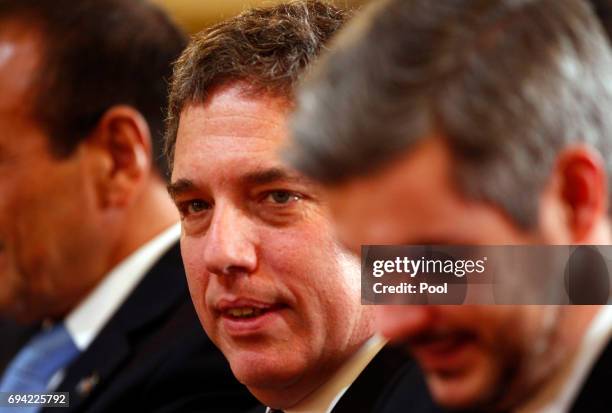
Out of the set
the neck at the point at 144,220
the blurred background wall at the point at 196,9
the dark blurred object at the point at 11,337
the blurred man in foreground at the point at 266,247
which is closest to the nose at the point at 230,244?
the blurred man in foreground at the point at 266,247

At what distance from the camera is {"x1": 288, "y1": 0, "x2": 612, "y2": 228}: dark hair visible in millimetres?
788

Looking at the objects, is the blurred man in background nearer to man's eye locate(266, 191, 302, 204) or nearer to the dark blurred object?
the dark blurred object

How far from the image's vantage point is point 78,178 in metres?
1.97

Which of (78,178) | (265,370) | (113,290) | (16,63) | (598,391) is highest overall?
(598,391)

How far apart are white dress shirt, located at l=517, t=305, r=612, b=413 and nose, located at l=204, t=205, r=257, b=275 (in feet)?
1.52

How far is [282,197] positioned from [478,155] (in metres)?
0.54

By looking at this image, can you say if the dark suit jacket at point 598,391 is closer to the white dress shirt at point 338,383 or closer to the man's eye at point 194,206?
the white dress shirt at point 338,383

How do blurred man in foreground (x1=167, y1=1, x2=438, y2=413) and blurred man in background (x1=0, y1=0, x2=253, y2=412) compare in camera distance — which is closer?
blurred man in foreground (x1=167, y1=1, x2=438, y2=413)

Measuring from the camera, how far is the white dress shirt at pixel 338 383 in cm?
130

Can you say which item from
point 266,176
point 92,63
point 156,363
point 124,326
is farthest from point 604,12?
point 92,63

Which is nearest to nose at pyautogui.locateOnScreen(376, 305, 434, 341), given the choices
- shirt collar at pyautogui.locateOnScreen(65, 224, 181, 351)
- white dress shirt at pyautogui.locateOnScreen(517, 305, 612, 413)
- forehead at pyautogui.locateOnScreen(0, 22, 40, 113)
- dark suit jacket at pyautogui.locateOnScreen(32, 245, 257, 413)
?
white dress shirt at pyautogui.locateOnScreen(517, 305, 612, 413)

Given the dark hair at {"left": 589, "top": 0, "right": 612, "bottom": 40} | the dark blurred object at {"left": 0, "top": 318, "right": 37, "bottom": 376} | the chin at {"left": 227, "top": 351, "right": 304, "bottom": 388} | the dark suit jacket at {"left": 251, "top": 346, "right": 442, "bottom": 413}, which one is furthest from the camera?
the dark blurred object at {"left": 0, "top": 318, "right": 37, "bottom": 376}

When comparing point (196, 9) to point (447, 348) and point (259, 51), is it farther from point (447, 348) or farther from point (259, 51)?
point (447, 348)

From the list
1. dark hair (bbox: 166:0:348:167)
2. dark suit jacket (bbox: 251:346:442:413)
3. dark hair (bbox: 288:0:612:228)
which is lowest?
dark suit jacket (bbox: 251:346:442:413)
